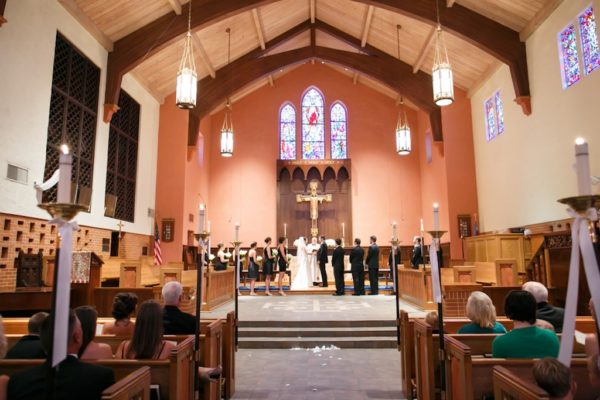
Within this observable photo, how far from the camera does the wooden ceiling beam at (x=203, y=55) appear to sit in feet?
37.9

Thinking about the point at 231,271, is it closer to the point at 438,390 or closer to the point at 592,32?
the point at 438,390

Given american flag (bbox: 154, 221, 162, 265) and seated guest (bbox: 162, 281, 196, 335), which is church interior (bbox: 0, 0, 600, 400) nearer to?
seated guest (bbox: 162, 281, 196, 335)

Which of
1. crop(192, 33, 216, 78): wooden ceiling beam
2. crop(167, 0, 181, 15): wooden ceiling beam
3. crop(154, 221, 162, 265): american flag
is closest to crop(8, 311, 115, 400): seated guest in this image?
crop(167, 0, 181, 15): wooden ceiling beam

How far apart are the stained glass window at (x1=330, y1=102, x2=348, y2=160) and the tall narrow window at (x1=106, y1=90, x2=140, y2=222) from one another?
23.7 feet

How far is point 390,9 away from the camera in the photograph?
1019 cm

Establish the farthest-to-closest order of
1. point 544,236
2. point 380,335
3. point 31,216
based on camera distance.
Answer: point 544,236
point 31,216
point 380,335

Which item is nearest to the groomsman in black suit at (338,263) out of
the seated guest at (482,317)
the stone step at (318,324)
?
the stone step at (318,324)

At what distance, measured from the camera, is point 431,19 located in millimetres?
10094

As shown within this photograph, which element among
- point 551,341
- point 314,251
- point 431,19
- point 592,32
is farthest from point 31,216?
point 592,32

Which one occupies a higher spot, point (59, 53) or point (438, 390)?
point (59, 53)

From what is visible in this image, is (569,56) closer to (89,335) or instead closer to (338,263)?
(338,263)

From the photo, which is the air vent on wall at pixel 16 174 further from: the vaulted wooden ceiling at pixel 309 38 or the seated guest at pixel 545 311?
the seated guest at pixel 545 311

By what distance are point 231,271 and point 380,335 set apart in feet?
15.5

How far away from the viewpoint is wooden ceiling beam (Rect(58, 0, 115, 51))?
8.64 m
